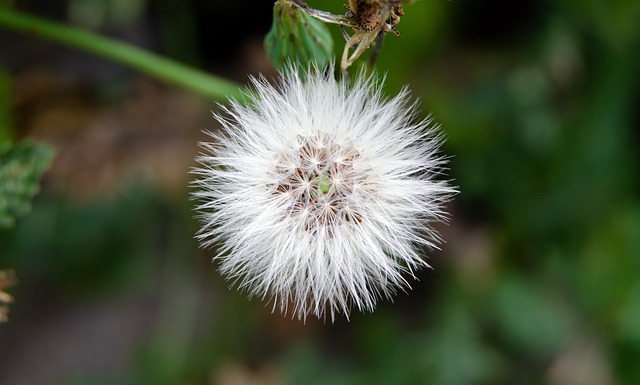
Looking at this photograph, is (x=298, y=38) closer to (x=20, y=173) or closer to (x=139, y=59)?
(x=139, y=59)

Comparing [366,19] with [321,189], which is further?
[321,189]

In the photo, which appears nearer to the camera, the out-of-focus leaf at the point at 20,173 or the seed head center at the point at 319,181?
the seed head center at the point at 319,181

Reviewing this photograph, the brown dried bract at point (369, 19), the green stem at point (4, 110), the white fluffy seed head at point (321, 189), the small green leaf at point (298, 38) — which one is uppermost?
the green stem at point (4, 110)

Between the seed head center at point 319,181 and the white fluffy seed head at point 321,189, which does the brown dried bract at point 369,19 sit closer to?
the white fluffy seed head at point 321,189

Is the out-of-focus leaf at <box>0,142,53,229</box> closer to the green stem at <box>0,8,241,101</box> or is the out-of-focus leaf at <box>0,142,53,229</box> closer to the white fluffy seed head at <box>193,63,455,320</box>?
the green stem at <box>0,8,241,101</box>

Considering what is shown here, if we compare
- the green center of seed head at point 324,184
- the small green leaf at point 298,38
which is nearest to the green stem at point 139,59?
the small green leaf at point 298,38

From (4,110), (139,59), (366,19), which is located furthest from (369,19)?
(4,110)

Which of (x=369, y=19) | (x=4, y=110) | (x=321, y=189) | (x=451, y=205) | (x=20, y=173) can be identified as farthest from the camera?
(x=451, y=205)
